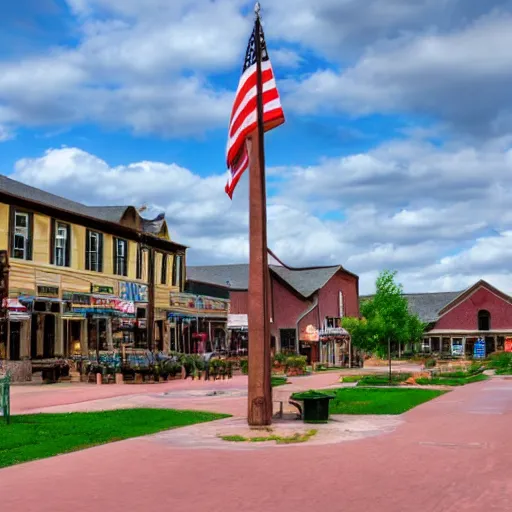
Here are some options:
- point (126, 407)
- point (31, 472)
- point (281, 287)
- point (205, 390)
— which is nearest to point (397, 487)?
point (31, 472)

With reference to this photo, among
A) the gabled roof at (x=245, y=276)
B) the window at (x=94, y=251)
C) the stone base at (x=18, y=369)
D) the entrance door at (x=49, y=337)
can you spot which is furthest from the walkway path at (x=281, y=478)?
the gabled roof at (x=245, y=276)

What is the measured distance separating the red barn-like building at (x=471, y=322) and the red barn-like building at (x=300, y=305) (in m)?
12.8

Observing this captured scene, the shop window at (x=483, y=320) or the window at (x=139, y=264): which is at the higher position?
the window at (x=139, y=264)

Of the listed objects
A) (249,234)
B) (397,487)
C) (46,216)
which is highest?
(46,216)

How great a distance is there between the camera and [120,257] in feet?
142

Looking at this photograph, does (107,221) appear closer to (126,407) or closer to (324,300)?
(126,407)

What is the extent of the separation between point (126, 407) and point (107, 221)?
20951 millimetres

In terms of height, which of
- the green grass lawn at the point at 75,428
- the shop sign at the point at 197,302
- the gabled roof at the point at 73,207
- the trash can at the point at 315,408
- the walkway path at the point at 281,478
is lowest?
the walkway path at the point at 281,478

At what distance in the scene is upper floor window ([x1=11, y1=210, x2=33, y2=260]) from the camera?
113 ft

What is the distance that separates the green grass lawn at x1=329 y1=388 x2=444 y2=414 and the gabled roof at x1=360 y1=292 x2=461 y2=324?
167 feet

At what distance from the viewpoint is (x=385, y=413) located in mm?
19516

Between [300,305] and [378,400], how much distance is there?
1594 inches

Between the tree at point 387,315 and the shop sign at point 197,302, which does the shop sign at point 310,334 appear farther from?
the shop sign at point 197,302

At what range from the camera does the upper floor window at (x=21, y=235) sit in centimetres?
3456
